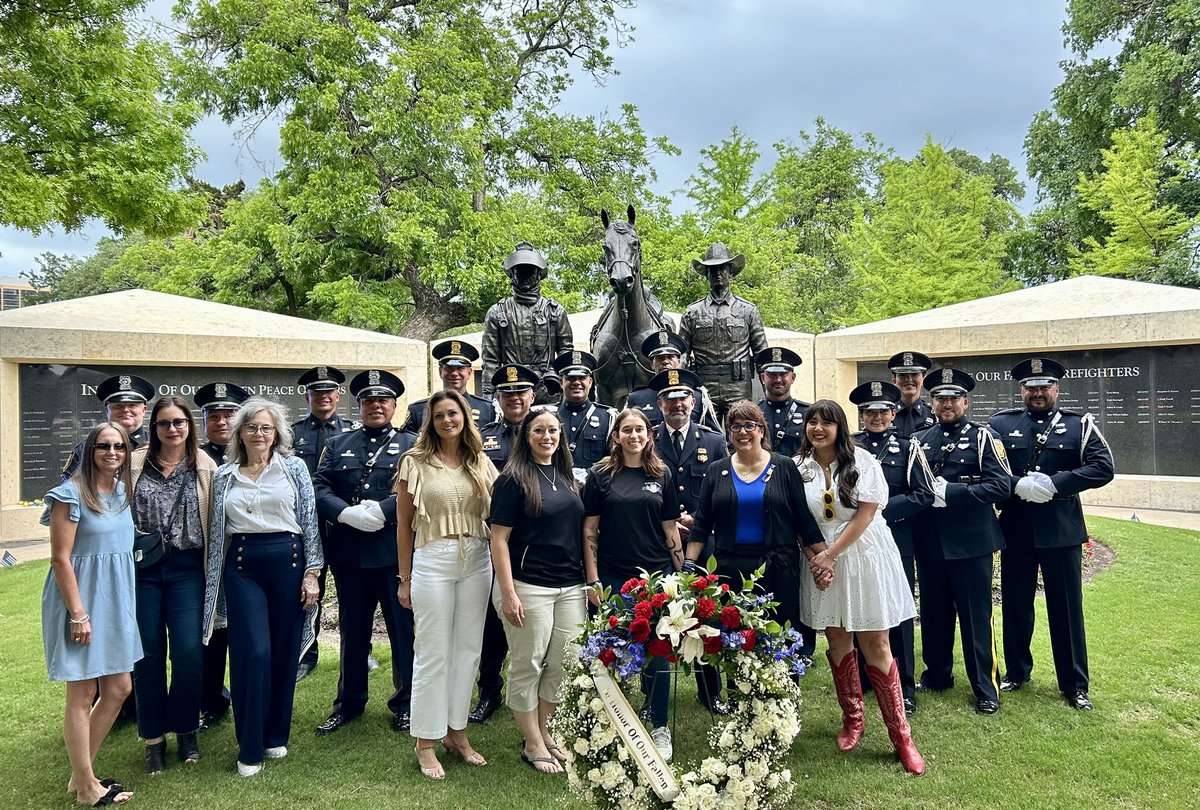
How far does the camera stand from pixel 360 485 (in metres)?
4.88

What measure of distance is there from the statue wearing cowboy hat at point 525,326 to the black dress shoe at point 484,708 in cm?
262

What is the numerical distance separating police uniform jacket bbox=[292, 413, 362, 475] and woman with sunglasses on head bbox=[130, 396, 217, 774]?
1.19 meters

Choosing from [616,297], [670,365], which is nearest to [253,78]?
[616,297]

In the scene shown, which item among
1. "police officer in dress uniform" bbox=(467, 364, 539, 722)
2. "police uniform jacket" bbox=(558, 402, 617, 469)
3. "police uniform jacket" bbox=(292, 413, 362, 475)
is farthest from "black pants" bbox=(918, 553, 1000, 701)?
"police uniform jacket" bbox=(292, 413, 362, 475)

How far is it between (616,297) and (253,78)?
14.3m

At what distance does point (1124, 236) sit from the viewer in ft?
69.1

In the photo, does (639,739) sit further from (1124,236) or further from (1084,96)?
(1084,96)

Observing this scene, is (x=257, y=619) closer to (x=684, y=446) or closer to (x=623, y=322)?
(x=684, y=446)

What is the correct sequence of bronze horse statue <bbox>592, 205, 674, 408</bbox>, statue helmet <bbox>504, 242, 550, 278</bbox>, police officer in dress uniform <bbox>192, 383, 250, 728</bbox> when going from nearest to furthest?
police officer in dress uniform <bbox>192, 383, 250, 728</bbox> < bronze horse statue <bbox>592, 205, 674, 408</bbox> < statue helmet <bbox>504, 242, 550, 278</bbox>

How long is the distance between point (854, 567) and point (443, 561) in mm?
2133

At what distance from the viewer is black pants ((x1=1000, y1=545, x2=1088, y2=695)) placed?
4809 millimetres

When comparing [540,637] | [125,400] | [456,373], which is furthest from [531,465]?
[125,400]

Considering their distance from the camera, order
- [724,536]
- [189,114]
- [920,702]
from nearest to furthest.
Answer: [724,536]
[920,702]
[189,114]

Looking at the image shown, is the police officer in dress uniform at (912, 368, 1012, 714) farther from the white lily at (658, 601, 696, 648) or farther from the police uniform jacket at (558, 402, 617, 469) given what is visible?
the white lily at (658, 601, 696, 648)
